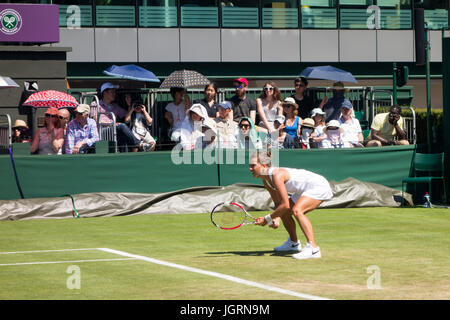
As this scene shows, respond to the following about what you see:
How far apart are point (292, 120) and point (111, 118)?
410 centimetres

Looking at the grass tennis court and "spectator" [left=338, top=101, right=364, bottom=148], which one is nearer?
the grass tennis court

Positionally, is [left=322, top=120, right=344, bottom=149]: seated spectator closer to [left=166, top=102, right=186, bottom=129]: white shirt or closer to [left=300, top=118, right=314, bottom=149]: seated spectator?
[left=300, top=118, right=314, bottom=149]: seated spectator

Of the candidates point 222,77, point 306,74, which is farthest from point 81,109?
point 222,77

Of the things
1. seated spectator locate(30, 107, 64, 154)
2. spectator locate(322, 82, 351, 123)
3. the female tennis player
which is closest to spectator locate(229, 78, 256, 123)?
spectator locate(322, 82, 351, 123)

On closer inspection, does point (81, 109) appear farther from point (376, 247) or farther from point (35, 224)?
point (376, 247)

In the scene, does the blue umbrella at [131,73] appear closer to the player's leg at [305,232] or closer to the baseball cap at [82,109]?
the baseball cap at [82,109]

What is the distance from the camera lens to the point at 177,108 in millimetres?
18641

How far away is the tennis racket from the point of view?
1093cm

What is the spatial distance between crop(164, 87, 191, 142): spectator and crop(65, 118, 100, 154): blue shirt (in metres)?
1.73

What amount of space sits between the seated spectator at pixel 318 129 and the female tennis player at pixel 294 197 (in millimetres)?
7805

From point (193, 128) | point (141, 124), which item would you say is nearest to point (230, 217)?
point (193, 128)

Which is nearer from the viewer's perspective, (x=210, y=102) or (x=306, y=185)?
(x=306, y=185)

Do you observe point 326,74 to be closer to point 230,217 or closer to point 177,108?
point 177,108
